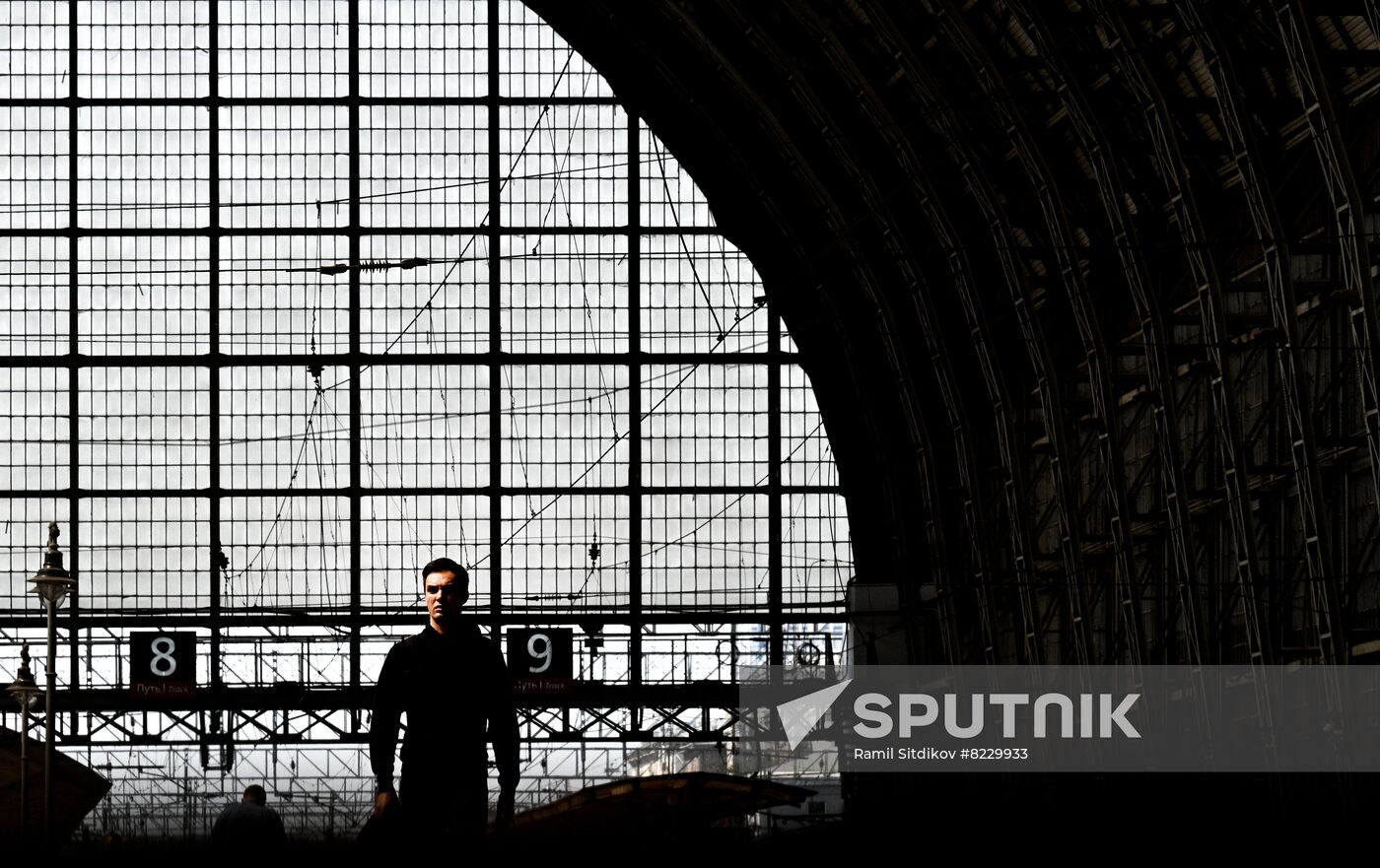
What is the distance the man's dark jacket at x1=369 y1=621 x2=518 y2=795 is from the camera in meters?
8.66

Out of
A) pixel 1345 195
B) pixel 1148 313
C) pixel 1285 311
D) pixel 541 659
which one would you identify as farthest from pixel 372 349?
pixel 1345 195

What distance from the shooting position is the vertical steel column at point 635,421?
42.3 metres

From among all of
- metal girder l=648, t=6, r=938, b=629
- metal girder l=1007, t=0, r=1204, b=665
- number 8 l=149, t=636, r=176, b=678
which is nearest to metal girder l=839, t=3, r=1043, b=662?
metal girder l=648, t=6, r=938, b=629

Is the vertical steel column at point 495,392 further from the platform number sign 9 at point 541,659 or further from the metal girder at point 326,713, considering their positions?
the metal girder at point 326,713

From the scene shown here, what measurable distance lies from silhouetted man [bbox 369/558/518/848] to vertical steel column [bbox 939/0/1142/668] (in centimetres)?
2299

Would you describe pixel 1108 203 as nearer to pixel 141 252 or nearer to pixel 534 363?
pixel 534 363

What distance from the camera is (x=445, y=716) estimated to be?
8.71m

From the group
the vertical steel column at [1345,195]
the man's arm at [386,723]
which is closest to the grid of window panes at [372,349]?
the vertical steel column at [1345,195]

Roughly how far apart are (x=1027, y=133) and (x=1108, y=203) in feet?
7.51

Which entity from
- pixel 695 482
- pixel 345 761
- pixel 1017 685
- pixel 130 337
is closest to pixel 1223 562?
pixel 1017 685

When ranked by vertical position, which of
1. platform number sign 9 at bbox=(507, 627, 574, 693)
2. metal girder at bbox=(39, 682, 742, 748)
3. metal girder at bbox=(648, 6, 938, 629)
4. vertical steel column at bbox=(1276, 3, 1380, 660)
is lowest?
metal girder at bbox=(39, 682, 742, 748)

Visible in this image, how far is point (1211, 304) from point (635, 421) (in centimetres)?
1688

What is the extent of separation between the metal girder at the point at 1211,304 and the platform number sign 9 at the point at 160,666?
70.6 ft

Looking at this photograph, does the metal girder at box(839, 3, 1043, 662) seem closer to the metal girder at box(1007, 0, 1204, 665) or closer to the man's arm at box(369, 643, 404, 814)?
the metal girder at box(1007, 0, 1204, 665)
